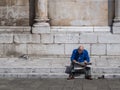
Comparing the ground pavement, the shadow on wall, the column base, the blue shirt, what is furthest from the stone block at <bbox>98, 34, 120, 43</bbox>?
the ground pavement

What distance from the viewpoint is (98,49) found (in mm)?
16719

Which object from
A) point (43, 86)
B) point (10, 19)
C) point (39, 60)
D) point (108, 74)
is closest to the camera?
point (43, 86)

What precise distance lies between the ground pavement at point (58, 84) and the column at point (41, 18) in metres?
3.93

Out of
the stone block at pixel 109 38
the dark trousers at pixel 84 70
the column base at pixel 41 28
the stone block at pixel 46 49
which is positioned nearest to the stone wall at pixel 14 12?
the column base at pixel 41 28

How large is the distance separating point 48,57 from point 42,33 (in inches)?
46.2

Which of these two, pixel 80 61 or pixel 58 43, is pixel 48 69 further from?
pixel 58 43

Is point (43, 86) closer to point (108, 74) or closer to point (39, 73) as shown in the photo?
point (39, 73)

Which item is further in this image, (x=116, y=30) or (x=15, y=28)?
(x=15, y=28)

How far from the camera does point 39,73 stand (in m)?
14.0

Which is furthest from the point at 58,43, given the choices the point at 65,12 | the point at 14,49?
the point at 14,49

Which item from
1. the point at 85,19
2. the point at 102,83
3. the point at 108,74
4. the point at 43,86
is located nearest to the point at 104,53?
the point at 85,19

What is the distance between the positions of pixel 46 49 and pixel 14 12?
2467 millimetres

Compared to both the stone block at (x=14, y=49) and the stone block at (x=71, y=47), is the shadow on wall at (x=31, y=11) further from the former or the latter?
the stone block at (x=71, y=47)

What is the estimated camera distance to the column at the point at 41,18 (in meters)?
17.0
